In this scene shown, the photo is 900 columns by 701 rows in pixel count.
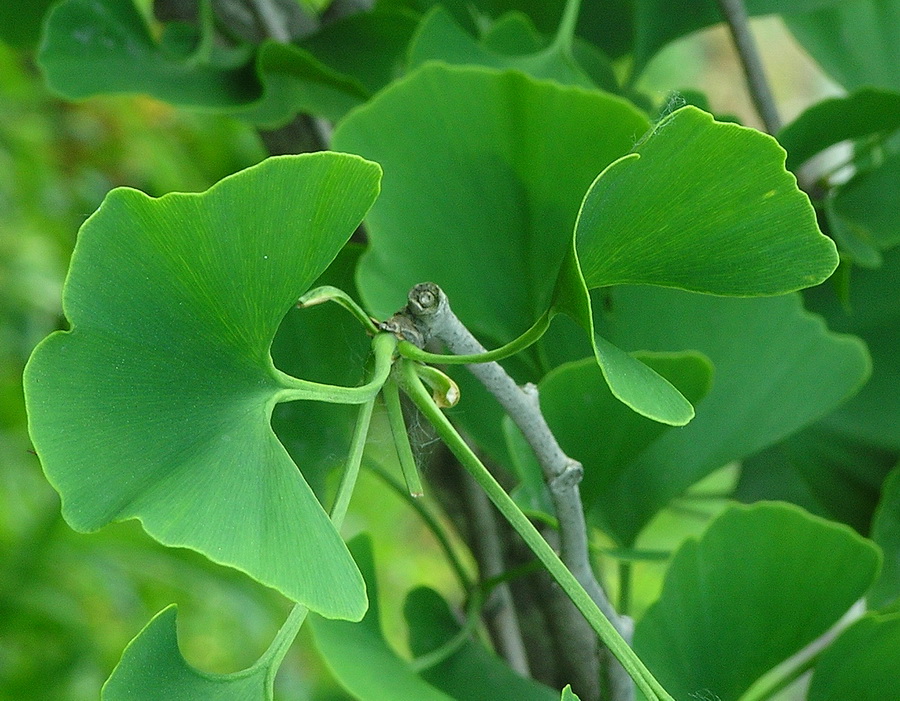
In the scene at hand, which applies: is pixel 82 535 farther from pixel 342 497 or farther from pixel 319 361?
pixel 342 497

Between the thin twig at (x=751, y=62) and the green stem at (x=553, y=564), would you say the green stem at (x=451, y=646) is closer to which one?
the green stem at (x=553, y=564)

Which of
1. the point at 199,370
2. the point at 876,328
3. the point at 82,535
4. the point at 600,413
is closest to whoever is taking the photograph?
the point at 199,370

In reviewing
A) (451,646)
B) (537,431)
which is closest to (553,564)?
(537,431)

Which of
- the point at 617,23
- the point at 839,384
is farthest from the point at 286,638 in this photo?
the point at 617,23

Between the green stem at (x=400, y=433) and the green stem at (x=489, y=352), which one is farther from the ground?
the green stem at (x=489, y=352)

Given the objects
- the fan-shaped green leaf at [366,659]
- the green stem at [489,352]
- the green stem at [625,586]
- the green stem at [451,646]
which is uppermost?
the green stem at [489,352]

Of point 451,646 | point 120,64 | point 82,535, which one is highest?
point 120,64

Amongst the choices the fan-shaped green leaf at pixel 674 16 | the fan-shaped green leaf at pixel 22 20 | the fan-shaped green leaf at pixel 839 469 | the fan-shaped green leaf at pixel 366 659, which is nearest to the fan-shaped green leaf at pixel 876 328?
the fan-shaped green leaf at pixel 839 469

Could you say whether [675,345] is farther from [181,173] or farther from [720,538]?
[181,173]
